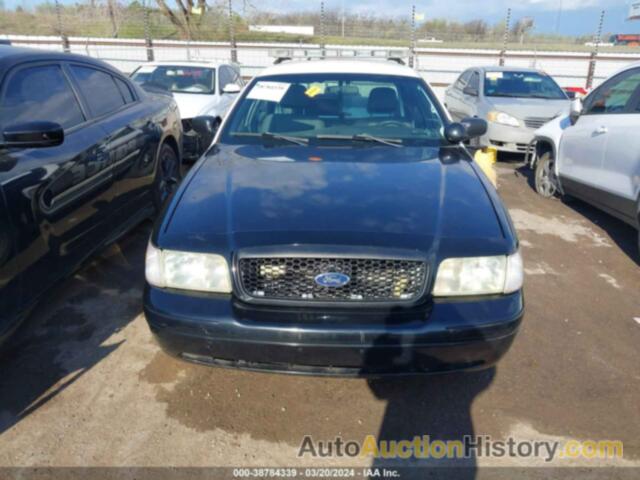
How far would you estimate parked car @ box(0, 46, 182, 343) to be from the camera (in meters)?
2.54

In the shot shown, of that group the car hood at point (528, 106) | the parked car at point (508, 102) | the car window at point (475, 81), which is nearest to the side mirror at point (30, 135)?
the parked car at point (508, 102)

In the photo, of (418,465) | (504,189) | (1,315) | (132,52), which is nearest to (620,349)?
(418,465)

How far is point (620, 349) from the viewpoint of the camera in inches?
122

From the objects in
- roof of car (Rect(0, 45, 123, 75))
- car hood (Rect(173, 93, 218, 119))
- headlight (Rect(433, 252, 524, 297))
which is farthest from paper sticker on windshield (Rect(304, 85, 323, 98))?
car hood (Rect(173, 93, 218, 119))

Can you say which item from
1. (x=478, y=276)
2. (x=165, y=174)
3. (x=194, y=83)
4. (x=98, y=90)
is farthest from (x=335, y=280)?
(x=194, y=83)

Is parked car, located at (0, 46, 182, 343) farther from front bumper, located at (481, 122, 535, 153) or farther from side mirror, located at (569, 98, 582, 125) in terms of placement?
front bumper, located at (481, 122, 535, 153)

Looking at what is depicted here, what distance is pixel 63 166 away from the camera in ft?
9.86

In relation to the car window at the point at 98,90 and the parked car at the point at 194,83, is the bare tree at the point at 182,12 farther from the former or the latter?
the car window at the point at 98,90

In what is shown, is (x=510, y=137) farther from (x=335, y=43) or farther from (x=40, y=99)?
(x=335, y=43)

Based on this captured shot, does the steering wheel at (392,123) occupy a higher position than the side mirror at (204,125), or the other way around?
the steering wheel at (392,123)

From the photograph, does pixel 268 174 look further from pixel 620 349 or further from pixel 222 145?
pixel 620 349

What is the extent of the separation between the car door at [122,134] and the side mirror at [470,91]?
6.29 m

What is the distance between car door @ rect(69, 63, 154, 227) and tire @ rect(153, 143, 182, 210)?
197 mm

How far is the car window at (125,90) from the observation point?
434 centimetres
